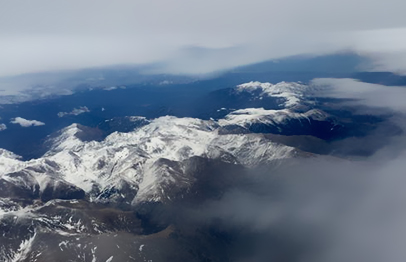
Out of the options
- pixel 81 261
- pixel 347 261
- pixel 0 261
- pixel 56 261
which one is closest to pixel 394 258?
pixel 347 261

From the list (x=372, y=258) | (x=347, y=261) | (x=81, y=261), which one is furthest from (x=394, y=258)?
(x=81, y=261)

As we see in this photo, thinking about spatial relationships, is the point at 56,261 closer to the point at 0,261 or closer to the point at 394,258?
the point at 0,261

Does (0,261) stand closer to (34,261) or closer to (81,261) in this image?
(34,261)

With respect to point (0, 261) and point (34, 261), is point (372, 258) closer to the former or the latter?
point (34, 261)

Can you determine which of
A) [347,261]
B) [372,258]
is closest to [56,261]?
[347,261]

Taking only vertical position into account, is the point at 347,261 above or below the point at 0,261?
below

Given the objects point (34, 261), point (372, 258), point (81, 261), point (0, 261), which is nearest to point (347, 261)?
point (372, 258)
